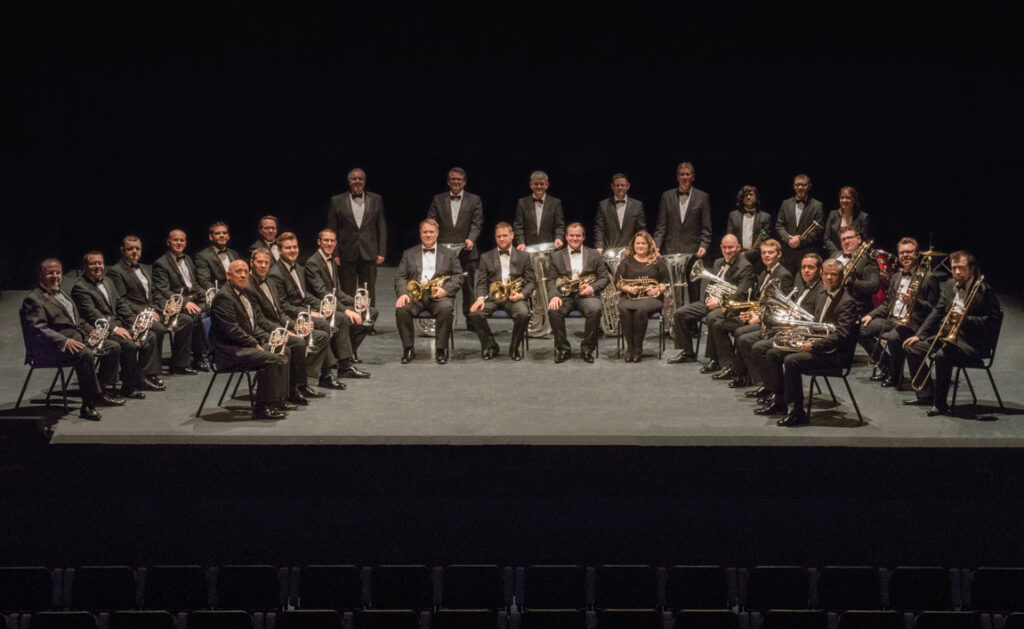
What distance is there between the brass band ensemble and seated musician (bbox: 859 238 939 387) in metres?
0.01

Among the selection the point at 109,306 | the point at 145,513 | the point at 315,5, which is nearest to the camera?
the point at 145,513

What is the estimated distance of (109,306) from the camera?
7.50 m

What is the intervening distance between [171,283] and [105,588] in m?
3.30

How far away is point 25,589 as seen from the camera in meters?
5.43

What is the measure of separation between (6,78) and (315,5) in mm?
3002

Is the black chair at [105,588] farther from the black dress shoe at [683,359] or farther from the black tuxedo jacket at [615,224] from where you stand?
the black tuxedo jacket at [615,224]

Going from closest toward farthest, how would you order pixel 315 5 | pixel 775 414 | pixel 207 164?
pixel 775 414 → pixel 315 5 → pixel 207 164

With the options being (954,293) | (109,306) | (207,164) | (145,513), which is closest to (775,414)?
(954,293)

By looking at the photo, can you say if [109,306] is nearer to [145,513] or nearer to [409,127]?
[145,513]

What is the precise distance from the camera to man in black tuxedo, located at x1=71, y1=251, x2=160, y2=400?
735 cm

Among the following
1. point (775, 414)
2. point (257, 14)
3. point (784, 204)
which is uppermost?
point (257, 14)

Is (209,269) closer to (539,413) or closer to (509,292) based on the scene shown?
(509,292)

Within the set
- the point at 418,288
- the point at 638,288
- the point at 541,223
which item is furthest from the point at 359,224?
the point at 638,288

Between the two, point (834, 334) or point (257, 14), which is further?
point (257, 14)
